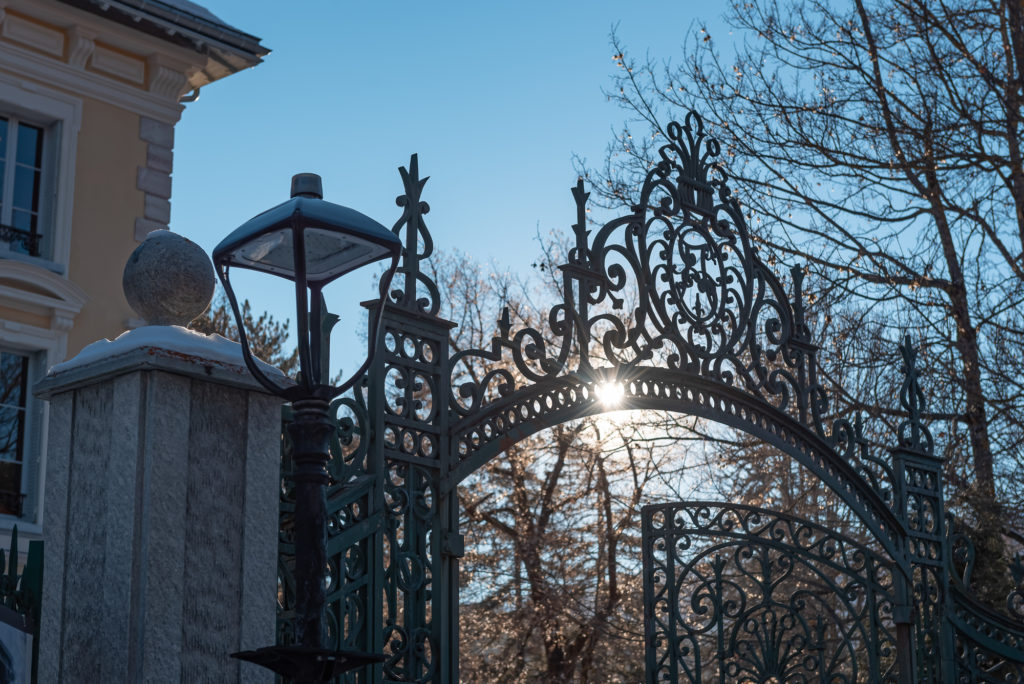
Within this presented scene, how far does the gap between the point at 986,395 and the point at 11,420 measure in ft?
28.0

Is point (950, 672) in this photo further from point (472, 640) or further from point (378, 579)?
point (472, 640)

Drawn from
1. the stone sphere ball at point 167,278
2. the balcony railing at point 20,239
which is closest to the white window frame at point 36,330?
the balcony railing at point 20,239

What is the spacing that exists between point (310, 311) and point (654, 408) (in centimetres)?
321

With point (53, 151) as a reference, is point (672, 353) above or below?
below

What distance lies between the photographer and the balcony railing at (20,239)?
36.1 ft

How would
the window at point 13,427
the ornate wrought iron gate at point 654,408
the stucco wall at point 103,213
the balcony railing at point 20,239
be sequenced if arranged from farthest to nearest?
the stucco wall at point 103,213
the balcony railing at point 20,239
the window at point 13,427
the ornate wrought iron gate at point 654,408

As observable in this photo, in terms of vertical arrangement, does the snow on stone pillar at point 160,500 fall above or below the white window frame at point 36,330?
below

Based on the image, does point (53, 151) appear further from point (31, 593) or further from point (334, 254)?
point (334, 254)

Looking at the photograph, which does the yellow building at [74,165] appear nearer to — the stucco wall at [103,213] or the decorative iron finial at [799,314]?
the stucco wall at [103,213]

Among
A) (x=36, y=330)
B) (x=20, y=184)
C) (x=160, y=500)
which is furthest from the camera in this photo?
(x=20, y=184)

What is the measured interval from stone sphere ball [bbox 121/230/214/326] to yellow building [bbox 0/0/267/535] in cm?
732

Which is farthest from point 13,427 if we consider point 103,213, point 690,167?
point 690,167

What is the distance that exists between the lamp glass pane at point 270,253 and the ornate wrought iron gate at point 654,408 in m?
1.28

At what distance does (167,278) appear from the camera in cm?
350
